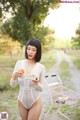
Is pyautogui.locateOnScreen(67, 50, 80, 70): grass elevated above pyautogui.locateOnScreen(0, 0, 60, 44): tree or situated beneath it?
situated beneath

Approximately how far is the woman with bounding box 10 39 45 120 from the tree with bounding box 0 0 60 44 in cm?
88

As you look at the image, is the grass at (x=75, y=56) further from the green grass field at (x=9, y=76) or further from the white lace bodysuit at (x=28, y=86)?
the white lace bodysuit at (x=28, y=86)

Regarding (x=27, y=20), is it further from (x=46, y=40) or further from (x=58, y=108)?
(x=58, y=108)

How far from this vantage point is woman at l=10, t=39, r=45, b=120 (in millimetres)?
1934

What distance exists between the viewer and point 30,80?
1941 millimetres

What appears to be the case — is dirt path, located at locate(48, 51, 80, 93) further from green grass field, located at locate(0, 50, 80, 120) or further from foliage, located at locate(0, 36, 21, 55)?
foliage, located at locate(0, 36, 21, 55)

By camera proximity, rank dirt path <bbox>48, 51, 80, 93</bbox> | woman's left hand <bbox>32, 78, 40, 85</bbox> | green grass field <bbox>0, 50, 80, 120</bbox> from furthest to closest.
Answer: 1. dirt path <bbox>48, 51, 80, 93</bbox>
2. green grass field <bbox>0, 50, 80, 120</bbox>
3. woman's left hand <bbox>32, 78, 40, 85</bbox>

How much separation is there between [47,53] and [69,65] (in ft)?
0.75

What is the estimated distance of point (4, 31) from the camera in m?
2.87

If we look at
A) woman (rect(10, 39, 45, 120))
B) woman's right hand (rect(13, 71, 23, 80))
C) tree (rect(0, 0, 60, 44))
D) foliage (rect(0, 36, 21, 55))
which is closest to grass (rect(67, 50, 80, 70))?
tree (rect(0, 0, 60, 44))

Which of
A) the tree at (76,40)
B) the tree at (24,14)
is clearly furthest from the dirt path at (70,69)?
the tree at (24,14)

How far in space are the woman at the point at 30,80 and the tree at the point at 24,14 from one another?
0.88m

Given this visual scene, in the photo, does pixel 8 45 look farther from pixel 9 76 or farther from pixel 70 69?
pixel 70 69

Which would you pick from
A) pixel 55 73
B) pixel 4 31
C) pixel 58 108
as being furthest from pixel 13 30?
pixel 58 108
